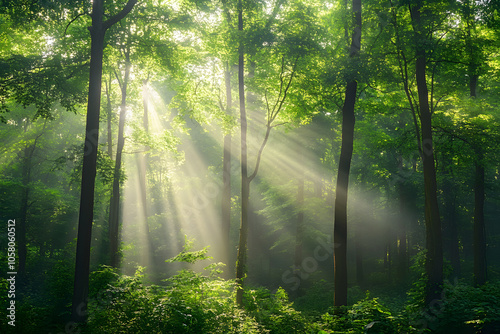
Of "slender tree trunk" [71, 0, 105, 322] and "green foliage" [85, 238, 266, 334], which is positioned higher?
"slender tree trunk" [71, 0, 105, 322]

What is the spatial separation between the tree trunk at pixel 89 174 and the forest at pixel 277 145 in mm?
51

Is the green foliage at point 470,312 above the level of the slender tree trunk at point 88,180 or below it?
below

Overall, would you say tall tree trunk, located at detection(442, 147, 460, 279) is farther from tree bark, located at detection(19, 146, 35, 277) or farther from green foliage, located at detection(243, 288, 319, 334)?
tree bark, located at detection(19, 146, 35, 277)

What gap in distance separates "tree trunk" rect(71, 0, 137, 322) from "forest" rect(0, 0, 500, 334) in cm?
5

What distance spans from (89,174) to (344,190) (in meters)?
7.51

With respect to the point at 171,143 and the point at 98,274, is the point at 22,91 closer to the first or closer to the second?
the point at 98,274

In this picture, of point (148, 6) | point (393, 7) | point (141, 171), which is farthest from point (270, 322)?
point (141, 171)

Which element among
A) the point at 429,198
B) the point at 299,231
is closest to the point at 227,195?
the point at 299,231

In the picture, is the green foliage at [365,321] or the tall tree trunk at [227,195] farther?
the tall tree trunk at [227,195]

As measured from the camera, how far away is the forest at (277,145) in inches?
324

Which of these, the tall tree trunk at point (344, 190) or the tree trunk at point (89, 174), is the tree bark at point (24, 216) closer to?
the tree trunk at point (89, 174)

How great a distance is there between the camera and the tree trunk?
852 cm

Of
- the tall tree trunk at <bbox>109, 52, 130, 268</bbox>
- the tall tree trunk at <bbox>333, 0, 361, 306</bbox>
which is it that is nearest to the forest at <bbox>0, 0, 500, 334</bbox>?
the tall tree trunk at <bbox>333, 0, 361, 306</bbox>

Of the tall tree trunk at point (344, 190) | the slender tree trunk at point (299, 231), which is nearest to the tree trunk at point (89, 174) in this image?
the tall tree trunk at point (344, 190)
